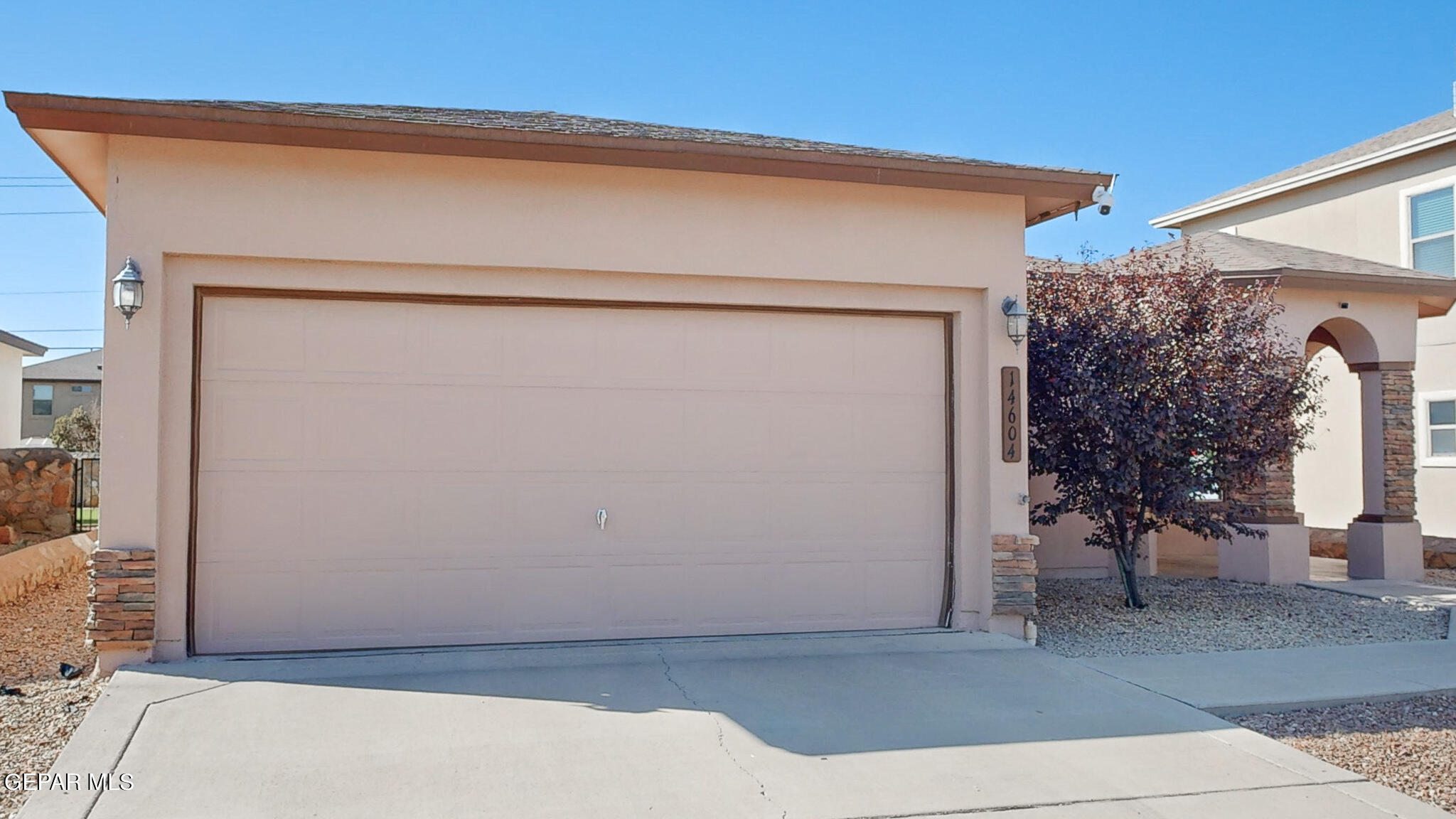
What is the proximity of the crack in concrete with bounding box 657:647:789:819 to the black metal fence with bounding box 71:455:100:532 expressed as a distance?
5.60 m

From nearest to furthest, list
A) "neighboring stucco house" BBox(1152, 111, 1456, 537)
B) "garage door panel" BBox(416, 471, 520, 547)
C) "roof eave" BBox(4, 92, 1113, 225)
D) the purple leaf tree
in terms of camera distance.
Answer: "roof eave" BBox(4, 92, 1113, 225), "garage door panel" BBox(416, 471, 520, 547), the purple leaf tree, "neighboring stucco house" BBox(1152, 111, 1456, 537)

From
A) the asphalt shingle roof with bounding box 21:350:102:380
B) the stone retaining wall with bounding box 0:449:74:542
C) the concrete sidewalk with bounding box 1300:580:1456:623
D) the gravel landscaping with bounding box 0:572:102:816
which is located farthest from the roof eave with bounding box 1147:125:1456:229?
the asphalt shingle roof with bounding box 21:350:102:380

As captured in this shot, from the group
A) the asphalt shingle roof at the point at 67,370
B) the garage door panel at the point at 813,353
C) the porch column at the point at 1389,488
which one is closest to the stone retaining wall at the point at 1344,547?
the porch column at the point at 1389,488

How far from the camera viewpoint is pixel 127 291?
276 inches

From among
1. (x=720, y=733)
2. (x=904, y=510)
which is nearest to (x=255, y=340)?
(x=720, y=733)

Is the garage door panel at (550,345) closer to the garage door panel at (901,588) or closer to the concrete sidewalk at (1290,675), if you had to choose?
the garage door panel at (901,588)

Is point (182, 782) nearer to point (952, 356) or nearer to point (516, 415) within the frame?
point (516, 415)

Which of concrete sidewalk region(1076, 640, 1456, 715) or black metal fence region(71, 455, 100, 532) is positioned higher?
black metal fence region(71, 455, 100, 532)

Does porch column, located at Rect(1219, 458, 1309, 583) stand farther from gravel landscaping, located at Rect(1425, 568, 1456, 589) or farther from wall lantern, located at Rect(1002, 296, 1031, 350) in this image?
wall lantern, located at Rect(1002, 296, 1031, 350)

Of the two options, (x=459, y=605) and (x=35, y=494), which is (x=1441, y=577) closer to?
(x=459, y=605)

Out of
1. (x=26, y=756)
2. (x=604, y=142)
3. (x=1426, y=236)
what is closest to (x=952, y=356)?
(x=604, y=142)

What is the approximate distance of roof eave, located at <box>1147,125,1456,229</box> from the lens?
1669cm

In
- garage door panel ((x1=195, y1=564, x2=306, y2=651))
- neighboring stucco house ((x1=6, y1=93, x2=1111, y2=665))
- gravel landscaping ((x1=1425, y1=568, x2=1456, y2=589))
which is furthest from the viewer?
gravel landscaping ((x1=1425, y1=568, x2=1456, y2=589))

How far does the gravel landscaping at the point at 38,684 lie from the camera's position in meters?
5.46
